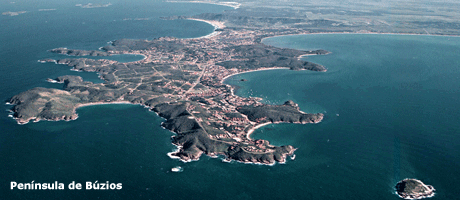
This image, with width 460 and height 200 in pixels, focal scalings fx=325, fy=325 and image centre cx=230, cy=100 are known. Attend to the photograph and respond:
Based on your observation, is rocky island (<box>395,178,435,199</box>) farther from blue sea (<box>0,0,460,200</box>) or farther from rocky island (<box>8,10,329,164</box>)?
rocky island (<box>8,10,329,164</box>)

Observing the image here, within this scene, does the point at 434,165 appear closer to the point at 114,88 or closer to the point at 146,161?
the point at 146,161

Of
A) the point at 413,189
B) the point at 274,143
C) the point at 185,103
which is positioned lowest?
the point at 413,189

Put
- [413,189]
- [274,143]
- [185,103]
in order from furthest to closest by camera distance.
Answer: [185,103] → [274,143] → [413,189]

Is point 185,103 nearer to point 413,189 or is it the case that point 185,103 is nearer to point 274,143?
point 274,143

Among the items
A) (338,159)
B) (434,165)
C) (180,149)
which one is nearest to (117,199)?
(180,149)

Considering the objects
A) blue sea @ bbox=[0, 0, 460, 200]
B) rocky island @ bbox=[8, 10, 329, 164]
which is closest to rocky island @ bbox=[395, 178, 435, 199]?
blue sea @ bbox=[0, 0, 460, 200]

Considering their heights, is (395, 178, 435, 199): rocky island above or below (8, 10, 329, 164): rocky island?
below

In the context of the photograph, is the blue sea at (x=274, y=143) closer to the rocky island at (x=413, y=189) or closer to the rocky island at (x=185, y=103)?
the rocky island at (x=413, y=189)

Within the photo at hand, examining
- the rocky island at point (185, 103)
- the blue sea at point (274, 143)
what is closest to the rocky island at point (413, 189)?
the blue sea at point (274, 143)

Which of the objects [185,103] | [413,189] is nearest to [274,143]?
[413,189]
